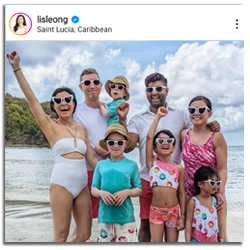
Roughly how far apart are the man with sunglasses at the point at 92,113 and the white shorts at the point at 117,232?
1.48 feet

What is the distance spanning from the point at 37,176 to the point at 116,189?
108 cm

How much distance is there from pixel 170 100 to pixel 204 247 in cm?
169

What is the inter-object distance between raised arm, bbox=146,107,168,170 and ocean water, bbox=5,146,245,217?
0.19m

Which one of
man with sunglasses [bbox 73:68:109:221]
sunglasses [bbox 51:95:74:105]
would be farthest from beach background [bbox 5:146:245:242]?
sunglasses [bbox 51:95:74:105]

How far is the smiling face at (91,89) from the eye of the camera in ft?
14.1

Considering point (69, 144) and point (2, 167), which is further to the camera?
point (2, 167)

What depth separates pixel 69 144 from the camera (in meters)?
4.07

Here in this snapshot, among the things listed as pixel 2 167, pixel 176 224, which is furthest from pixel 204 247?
pixel 2 167

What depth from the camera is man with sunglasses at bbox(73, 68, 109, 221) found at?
4301 mm

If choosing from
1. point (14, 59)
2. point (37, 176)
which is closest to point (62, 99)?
point (14, 59)

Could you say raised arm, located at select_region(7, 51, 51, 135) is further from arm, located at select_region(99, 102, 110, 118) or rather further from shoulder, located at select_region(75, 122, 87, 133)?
arm, located at select_region(99, 102, 110, 118)

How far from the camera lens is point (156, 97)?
429 cm
